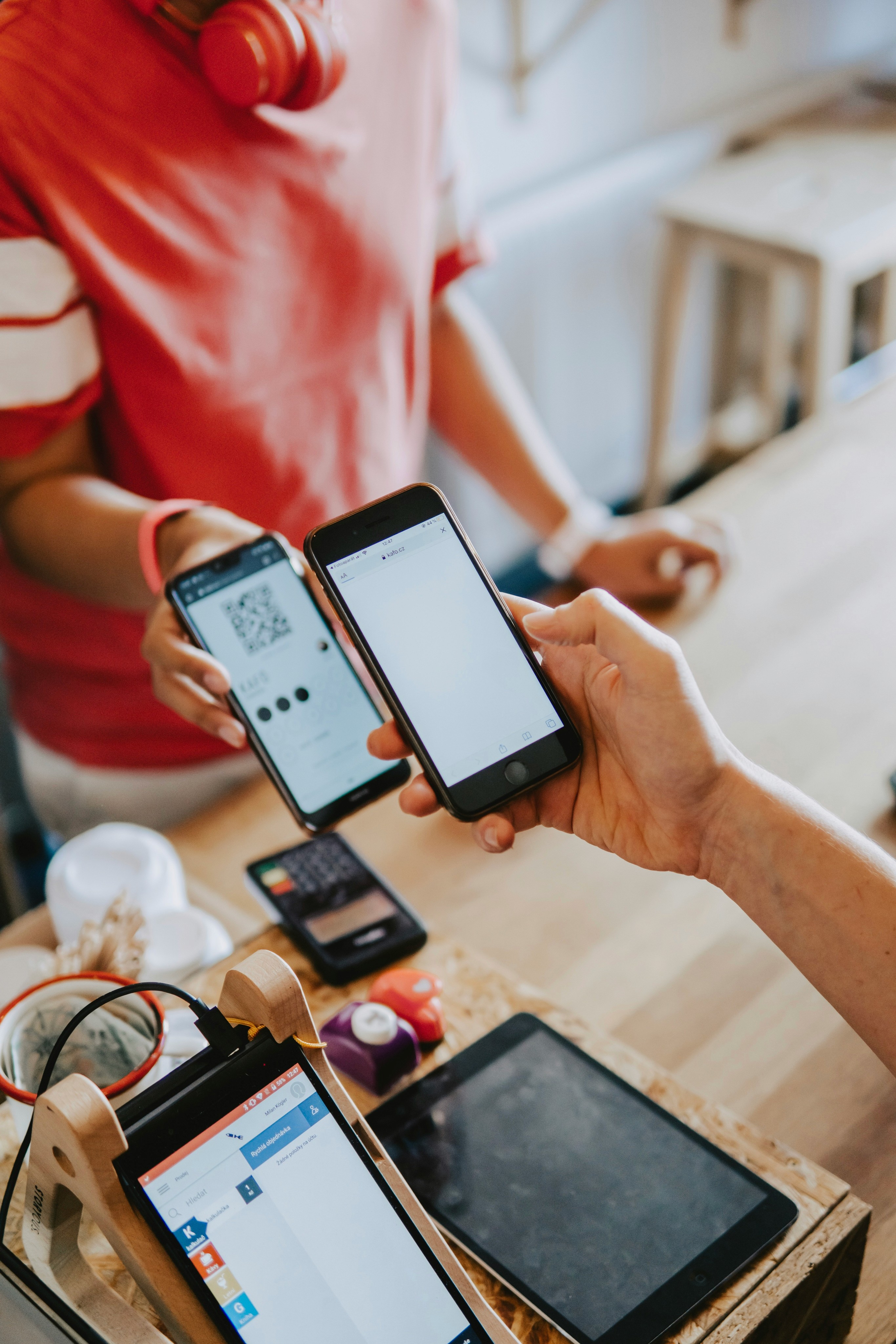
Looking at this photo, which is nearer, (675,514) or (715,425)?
(675,514)

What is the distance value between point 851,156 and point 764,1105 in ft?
7.64

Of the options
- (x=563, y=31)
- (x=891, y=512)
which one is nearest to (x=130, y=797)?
(x=891, y=512)

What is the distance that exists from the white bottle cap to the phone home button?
7.0 inches

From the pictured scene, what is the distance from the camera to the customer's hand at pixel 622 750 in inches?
27.1

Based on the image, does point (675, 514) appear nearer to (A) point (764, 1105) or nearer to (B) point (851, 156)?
(A) point (764, 1105)

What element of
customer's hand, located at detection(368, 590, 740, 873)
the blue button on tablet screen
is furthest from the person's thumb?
the blue button on tablet screen

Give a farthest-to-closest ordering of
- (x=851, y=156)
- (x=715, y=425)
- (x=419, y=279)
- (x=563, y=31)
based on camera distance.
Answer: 1. (x=715, y=425)
2. (x=851, y=156)
3. (x=563, y=31)
4. (x=419, y=279)

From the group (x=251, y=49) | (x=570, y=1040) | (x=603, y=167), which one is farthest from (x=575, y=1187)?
(x=603, y=167)

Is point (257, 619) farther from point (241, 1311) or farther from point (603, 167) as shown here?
point (603, 167)

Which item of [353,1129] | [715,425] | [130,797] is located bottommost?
[715,425]

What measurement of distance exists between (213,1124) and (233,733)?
30 cm

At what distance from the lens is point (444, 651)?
2.47 ft

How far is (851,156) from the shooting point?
8.21ft

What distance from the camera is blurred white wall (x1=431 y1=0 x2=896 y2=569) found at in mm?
2281
